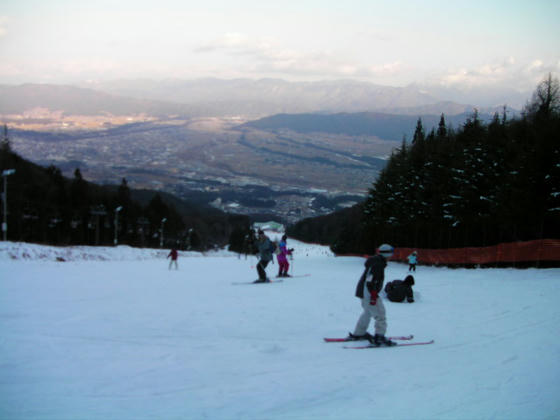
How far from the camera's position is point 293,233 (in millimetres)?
193000

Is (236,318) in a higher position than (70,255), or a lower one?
higher

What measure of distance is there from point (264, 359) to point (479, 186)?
31591 millimetres

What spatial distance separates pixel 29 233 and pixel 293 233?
123m

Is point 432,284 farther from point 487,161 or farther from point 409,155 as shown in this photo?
point 409,155

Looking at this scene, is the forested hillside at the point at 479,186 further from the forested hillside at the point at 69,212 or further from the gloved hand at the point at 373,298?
the forested hillside at the point at 69,212

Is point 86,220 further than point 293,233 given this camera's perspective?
No

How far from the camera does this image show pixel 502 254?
93.3ft

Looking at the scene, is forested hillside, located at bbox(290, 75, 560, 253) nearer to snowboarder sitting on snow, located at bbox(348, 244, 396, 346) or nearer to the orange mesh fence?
the orange mesh fence

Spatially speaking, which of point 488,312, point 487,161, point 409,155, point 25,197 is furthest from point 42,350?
point 25,197

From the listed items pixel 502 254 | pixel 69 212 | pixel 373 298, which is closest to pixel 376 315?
pixel 373 298

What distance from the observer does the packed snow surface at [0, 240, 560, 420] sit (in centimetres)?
636

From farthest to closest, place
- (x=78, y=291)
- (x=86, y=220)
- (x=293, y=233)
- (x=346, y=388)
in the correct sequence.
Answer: (x=293, y=233) → (x=86, y=220) → (x=78, y=291) → (x=346, y=388)

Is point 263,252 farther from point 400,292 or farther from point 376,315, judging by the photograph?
point 376,315

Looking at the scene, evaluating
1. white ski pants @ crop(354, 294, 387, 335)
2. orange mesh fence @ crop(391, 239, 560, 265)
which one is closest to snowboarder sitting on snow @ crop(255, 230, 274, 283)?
white ski pants @ crop(354, 294, 387, 335)
